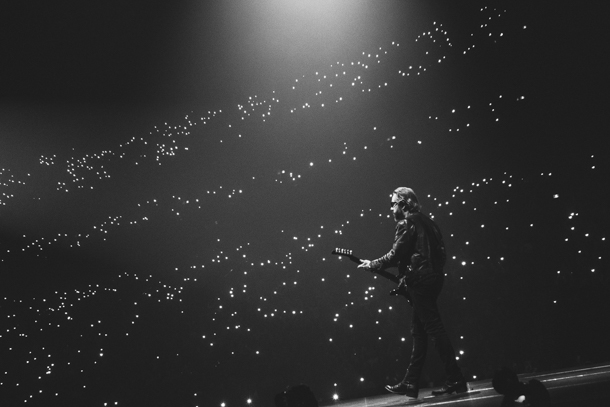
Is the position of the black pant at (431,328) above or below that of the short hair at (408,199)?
below

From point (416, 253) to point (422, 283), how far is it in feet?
0.81

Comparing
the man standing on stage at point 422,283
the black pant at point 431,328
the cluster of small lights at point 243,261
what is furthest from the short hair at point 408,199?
the cluster of small lights at point 243,261

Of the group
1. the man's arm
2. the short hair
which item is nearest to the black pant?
the man's arm

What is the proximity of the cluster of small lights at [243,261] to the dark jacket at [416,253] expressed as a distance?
279 cm

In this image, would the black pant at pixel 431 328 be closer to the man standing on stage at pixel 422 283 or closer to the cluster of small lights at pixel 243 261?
the man standing on stage at pixel 422 283

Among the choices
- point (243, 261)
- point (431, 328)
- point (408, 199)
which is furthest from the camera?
point (243, 261)

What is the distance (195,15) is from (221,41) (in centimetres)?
61

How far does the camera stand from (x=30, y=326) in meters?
6.53

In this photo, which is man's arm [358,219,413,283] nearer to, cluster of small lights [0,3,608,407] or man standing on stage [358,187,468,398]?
man standing on stage [358,187,468,398]

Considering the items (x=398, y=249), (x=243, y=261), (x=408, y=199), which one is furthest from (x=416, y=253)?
(x=243, y=261)

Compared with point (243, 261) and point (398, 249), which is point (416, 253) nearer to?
point (398, 249)

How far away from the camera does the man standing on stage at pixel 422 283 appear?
3182mm

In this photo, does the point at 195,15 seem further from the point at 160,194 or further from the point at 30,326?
the point at 30,326

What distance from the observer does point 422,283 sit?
319 centimetres
